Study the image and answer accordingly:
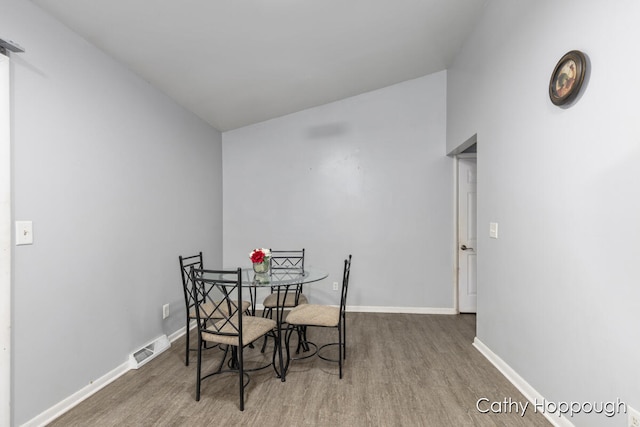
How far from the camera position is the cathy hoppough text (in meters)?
1.56

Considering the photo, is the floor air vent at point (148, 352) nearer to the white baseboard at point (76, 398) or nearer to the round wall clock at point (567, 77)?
the white baseboard at point (76, 398)

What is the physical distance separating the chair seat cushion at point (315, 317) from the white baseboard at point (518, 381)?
130cm

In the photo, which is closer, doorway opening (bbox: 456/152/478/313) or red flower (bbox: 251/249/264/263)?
red flower (bbox: 251/249/264/263)

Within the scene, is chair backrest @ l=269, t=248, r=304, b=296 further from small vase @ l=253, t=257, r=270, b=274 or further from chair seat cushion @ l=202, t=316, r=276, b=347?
chair seat cushion @ l=202, t=316, r=276, b=347

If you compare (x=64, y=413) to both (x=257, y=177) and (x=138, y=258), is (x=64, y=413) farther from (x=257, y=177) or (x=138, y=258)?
(x=257, y=177)

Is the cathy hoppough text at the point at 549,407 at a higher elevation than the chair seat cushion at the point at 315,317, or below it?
below

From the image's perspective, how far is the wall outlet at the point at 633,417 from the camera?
141 cm

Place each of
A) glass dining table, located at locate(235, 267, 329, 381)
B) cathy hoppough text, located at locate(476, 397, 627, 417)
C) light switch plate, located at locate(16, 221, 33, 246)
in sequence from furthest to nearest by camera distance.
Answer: glass dining table, located at locate(235, 267, 329, 381)
light switch plate, located at locate(16, 221, 33, 246)
cathy hoppough text, located at locate(476, 397, 627, 417)

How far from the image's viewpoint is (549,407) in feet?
6.63

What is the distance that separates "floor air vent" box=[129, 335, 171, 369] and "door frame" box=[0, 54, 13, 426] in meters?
0.95

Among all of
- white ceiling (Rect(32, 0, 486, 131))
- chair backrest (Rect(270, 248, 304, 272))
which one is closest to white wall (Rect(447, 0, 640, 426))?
white ceiling (Rect(32, 0, 486, 131))

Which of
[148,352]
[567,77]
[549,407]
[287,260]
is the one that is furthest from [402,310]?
[567,77]

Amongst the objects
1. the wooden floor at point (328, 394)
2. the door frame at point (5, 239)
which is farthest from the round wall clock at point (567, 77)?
the door frame at point (5, 239)

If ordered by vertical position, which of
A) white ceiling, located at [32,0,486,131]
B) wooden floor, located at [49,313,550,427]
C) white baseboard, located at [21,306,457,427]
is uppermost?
white ceiling, located at [32,0,486,131]
